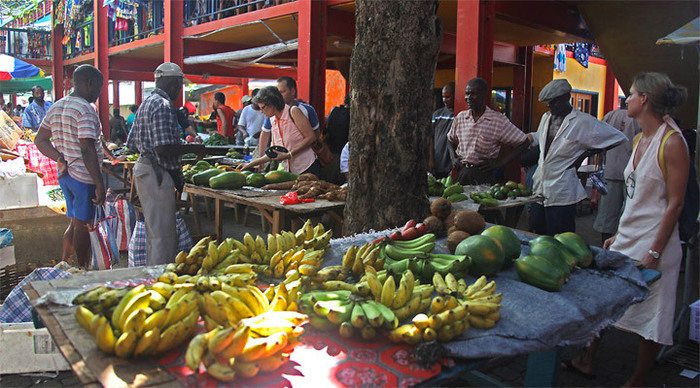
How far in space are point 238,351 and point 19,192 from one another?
572cm

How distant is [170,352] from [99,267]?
390cm

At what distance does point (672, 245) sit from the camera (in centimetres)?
324

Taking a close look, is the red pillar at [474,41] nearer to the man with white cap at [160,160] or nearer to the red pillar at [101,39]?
the man with white cap at [160,160]

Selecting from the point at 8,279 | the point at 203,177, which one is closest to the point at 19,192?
the point at 8,279

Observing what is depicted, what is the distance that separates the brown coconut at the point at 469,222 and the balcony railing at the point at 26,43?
71.5ft

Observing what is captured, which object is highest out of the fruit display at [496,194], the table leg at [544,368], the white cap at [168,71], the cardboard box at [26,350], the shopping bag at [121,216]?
the white cap at [168,71]

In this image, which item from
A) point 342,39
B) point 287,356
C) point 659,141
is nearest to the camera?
point 287,356

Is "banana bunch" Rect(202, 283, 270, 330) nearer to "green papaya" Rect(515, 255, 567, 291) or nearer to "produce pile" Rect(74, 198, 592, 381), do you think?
"produce pile" Rect(74, 198, 592, 381)

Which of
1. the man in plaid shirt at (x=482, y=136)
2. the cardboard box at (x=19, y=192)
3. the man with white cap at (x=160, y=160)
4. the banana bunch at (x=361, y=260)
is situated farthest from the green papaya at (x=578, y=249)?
the cardboard box at (x=19, y=192)

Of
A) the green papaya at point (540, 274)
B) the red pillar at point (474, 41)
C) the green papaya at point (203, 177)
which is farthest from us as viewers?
the red pillar at point (474, 41)

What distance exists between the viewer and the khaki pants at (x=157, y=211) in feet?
16.4

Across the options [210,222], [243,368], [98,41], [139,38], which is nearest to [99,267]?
[210,222]

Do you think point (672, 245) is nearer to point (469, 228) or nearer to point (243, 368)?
point (469, 228)

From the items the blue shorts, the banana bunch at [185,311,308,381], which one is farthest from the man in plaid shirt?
the banana bunch at [185,311,308,381]
